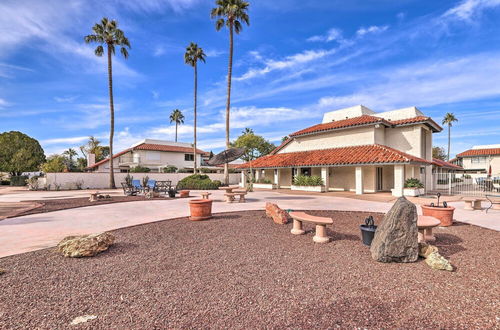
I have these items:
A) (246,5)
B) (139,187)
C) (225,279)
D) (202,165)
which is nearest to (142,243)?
(225,279)

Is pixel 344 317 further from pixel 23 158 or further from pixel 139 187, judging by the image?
pixel 23 158

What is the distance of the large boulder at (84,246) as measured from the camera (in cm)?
525

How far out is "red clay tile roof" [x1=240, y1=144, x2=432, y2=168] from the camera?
1877 cm

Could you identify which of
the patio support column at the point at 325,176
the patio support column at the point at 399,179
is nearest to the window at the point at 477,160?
the patio support column at the point at 399,179

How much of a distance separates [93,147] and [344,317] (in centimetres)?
6671

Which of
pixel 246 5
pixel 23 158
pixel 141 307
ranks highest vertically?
pixel 246 5

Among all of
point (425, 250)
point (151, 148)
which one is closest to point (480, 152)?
point (425, 250)

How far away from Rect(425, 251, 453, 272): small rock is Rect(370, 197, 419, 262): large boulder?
0.24 m

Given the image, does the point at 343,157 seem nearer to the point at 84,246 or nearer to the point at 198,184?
the point at 198,184

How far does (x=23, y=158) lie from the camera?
132ft

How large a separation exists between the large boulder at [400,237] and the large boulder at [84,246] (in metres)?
6.07

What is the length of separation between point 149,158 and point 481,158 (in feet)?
197

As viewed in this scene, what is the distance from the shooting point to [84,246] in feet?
17.5

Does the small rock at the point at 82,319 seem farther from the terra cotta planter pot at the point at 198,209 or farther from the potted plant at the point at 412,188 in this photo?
the potted plant at the point at 412,188
